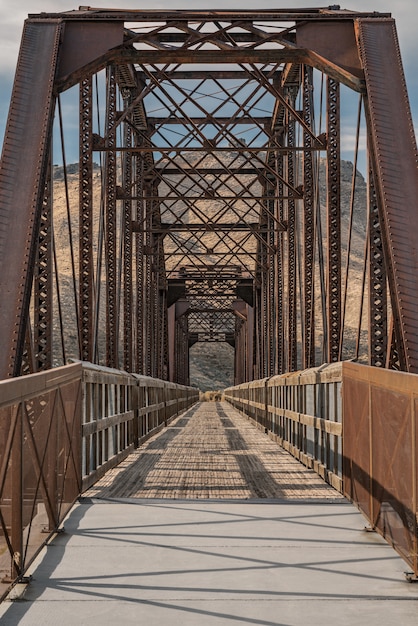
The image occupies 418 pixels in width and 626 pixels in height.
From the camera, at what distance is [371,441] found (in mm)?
6332

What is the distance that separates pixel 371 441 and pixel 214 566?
170 cm

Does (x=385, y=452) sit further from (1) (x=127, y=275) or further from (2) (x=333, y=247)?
(1) (x=127, y=275)

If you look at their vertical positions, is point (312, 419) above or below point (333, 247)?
below

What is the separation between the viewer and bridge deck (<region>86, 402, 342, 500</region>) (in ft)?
27.3

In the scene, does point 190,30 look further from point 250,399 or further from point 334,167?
point 250,399

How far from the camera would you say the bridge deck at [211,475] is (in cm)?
832

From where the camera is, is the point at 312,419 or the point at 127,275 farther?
the point at 127,275

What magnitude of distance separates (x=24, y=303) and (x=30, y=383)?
416 centimetres

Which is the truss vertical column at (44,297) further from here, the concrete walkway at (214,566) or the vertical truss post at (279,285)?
the vertical truss post at (279,285)

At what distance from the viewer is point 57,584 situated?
4.74 metres

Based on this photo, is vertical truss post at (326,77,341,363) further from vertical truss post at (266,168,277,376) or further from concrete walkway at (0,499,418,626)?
vertical truss post at (266,168,277,376)

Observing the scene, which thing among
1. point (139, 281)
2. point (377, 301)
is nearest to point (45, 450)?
point (377, 301)

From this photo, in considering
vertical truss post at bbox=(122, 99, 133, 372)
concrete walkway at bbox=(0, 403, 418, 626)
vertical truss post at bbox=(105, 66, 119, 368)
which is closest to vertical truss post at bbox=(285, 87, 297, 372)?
vertical truss post at bbox=(122, 99, 133, 372)

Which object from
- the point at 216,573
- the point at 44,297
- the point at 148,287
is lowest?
the point at 216,573
